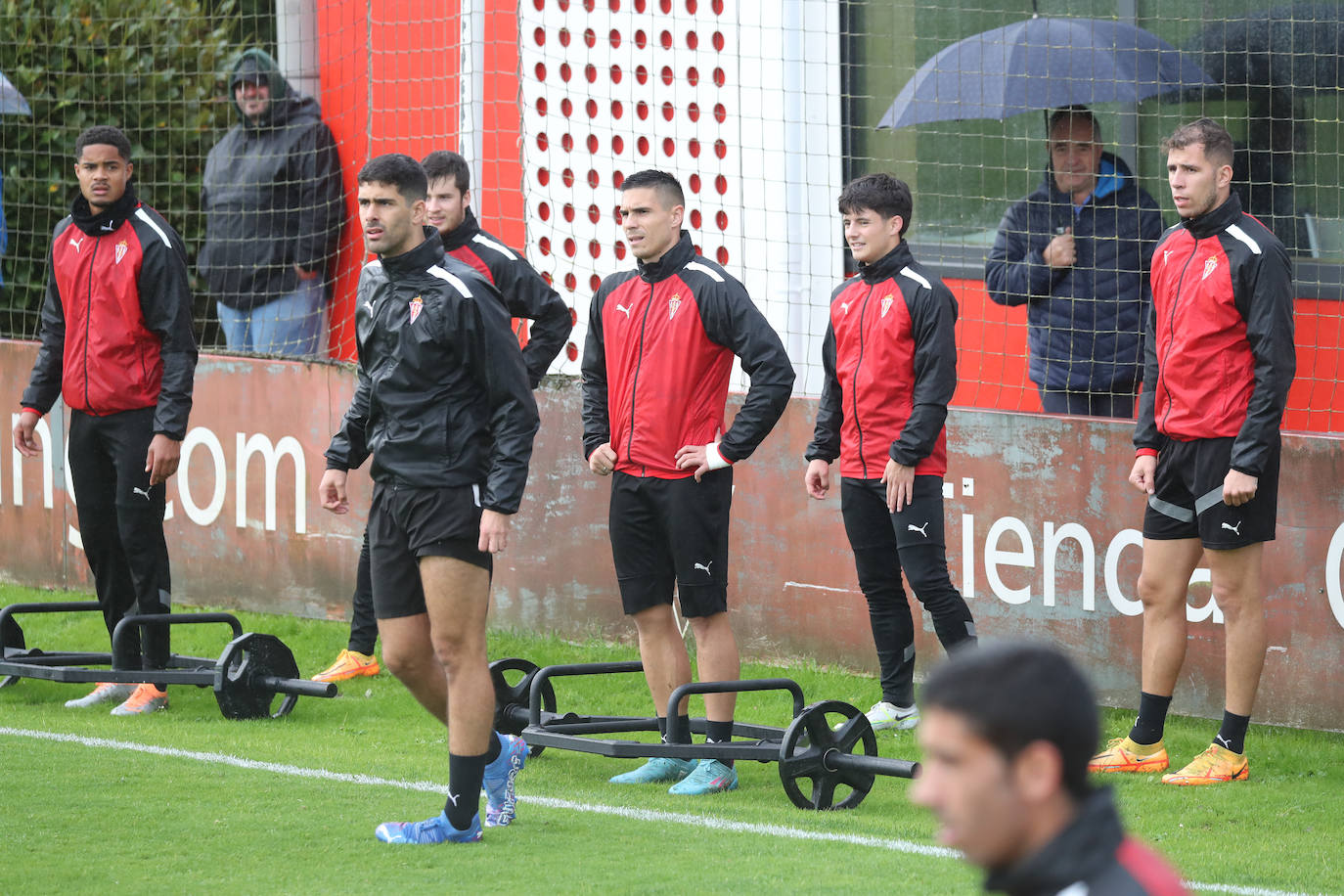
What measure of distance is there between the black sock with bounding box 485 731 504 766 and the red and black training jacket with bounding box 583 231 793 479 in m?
1.28

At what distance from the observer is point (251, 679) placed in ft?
23.6

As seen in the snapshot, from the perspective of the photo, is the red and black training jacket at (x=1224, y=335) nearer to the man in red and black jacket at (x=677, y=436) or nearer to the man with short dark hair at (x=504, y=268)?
the man in red and black jacket at (x=677, y=436)

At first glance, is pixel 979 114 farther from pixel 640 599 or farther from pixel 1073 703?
pixel 1073 703

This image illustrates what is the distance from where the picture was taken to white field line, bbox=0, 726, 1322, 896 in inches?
199

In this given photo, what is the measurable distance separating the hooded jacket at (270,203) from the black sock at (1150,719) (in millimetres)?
6044

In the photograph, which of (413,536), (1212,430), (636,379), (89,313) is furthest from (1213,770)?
(89,313)

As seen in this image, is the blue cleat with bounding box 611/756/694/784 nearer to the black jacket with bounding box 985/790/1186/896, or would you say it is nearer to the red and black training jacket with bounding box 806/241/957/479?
the red and black training jacket with bounding box 806/241/957/479

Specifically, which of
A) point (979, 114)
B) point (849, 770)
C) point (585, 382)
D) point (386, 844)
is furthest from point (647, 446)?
point (979, 114)

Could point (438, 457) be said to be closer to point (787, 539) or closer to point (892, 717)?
point (892, 717)

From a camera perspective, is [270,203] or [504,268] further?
[270,203]

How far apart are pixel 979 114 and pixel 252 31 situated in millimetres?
6496

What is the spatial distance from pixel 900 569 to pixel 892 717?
23.0 inches

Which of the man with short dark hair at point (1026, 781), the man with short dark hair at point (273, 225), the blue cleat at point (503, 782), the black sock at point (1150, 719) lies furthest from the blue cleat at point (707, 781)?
the man with short dark hair at point (273, 225)

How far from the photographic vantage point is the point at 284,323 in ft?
34.3
